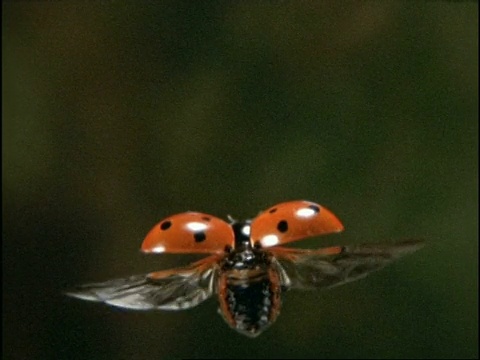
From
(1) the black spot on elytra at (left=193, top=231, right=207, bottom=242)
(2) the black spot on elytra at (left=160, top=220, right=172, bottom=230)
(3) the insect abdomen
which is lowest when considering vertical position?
(3) the insect abdomen

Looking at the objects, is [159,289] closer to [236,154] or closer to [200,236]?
[200,236]

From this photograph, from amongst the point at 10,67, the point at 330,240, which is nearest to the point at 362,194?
the point at 330,240

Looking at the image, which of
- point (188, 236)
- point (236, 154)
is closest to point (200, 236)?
point (188, 236)

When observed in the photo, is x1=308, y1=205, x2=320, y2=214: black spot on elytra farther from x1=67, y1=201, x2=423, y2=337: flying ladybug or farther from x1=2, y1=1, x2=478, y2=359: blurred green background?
x1=2, y1=1, x2=478, y2=359: blurred green background

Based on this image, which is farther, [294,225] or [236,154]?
[236,154]

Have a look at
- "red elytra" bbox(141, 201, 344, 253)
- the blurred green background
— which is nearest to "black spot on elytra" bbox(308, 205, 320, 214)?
"red elytra" bbox(141, 201, 344, 253)

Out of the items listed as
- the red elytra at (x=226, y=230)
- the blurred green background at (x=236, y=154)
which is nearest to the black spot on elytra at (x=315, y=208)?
the red elytra at (x=226, y=230)
